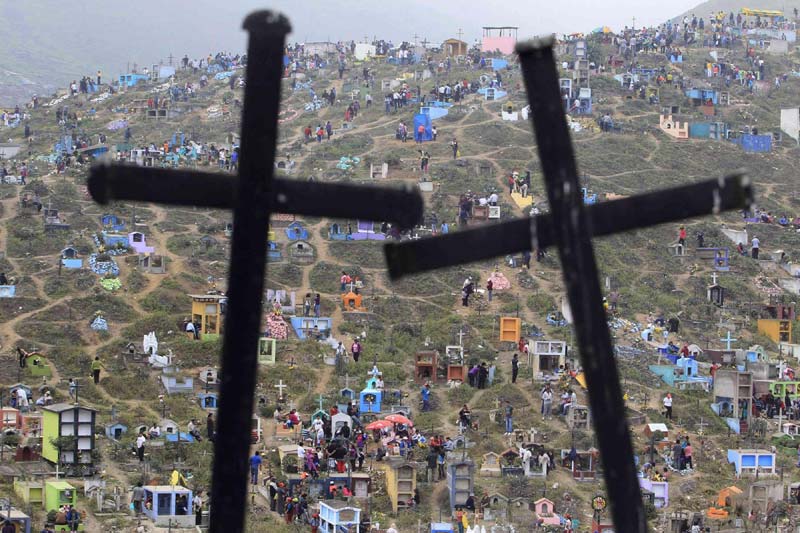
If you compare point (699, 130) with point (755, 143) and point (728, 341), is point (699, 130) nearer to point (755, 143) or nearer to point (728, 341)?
point (755, 143)

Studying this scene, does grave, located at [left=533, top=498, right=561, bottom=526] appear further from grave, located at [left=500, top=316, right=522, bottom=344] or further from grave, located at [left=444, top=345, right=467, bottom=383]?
grave, located at [left=500, top=316, right=522, bottom=344]

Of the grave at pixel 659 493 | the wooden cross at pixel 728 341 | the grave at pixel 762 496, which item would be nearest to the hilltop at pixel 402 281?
the wooden cross at pixel 728 341

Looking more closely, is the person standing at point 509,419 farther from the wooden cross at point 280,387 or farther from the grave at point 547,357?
the wooden cross at point 280,387

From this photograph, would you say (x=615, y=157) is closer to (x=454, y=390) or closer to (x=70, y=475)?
(x=454, y=390)

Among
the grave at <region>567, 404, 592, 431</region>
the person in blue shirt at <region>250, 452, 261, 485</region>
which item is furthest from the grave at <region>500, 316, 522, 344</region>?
the person in blue shirt at <region>250, 452, 261, 485</region>

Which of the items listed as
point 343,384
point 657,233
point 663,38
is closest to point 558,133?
point 343,384

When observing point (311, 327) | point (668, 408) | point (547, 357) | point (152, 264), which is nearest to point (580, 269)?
point (668, 408)
